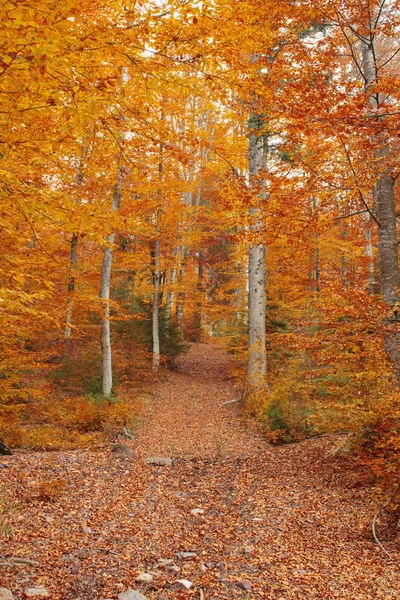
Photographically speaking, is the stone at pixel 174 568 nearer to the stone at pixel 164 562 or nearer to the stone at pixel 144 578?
the stone at pixel 164 562

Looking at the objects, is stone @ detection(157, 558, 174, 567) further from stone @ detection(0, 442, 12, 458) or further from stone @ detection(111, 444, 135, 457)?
stone @ detection(0, 442, 12, 458)

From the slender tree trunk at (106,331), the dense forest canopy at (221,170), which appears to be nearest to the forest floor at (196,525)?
the dense forest canopy at (221,170)

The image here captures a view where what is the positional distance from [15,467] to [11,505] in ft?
4.57

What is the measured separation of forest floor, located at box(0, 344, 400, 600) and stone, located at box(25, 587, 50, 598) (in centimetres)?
4

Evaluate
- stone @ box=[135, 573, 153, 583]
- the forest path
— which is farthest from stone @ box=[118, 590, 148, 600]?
the forest path

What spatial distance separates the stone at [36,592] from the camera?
10.2ft

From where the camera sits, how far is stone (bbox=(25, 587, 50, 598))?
10.2 ft

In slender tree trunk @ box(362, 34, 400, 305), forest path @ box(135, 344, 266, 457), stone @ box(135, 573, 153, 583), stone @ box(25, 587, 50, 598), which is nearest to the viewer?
stone @ box(25, 587, 50, 598)

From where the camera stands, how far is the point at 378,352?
16.8 ft

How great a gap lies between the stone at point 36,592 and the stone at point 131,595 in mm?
537

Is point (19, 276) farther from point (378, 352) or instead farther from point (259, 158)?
point (259, 158)

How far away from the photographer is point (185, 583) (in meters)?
3.44

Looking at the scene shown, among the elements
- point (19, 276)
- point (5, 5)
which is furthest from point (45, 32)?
point (19, 276)

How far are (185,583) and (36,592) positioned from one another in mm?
1129
